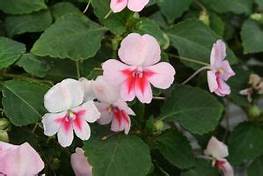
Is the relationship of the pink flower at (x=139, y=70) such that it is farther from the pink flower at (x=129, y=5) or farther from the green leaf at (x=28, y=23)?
the green leaf at (x=28, y=23)

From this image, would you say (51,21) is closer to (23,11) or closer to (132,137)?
(23,11)

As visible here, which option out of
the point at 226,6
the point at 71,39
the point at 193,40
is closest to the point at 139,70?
the point at 71,39

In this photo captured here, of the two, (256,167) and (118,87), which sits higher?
(118,87)

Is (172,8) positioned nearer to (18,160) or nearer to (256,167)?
(256,167)

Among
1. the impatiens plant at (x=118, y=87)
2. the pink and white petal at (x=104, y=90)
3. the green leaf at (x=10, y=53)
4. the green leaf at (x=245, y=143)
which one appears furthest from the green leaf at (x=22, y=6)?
the green leaf at (x=245, y=143)

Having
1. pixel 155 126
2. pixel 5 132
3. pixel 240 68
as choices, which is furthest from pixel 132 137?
pixel 240 68

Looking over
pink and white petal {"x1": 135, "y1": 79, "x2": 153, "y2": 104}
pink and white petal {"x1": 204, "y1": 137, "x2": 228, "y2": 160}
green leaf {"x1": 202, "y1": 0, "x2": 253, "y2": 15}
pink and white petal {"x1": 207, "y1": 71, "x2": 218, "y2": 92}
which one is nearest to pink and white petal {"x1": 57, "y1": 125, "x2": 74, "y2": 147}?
pink and white petal {"x1": 135, "y1": 79, "x2": 153, "y2": 104}

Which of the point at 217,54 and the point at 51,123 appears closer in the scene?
the point at 51,123
